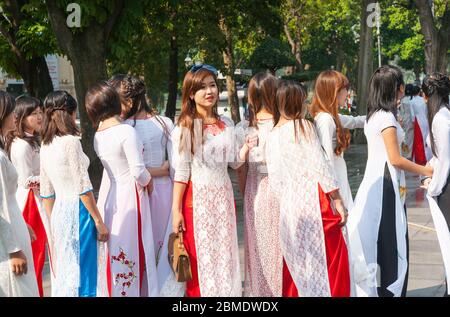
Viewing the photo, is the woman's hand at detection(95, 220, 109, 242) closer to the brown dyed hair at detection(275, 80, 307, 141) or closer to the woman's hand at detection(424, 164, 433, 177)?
the brown dyed hair at detection(275, 80, 307, 141)

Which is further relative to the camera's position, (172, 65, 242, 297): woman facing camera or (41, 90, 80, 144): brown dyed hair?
(41, 90, 80, 144): brown dyed hair

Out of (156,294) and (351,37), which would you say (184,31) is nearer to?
(156,294)

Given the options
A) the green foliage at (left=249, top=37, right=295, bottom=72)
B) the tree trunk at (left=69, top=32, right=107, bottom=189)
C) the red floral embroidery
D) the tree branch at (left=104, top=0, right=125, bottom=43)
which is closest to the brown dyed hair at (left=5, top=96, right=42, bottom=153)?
the red floral embroidery

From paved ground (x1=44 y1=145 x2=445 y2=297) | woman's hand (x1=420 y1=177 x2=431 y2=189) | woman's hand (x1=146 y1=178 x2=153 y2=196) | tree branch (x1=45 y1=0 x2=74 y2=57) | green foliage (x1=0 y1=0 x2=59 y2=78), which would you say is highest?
green foliage (x1=0 y1=0 x2=59 y2=78)

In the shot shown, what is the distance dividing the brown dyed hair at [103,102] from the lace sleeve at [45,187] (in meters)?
0.58

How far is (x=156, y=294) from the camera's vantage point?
19.1ft

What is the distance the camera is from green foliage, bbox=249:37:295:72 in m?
25.7

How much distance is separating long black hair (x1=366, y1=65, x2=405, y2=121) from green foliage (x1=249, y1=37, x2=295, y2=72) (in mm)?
19582

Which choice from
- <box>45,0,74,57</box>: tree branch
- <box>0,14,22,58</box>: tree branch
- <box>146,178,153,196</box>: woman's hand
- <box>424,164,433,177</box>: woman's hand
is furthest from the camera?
<box>0,14,22,58</box>: tree branch

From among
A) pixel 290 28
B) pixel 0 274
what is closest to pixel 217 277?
pixel 0 274

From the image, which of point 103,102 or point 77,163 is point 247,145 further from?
point 77,163

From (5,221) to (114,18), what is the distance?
36.0ft

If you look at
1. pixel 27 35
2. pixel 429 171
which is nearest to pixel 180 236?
pixel 429 171

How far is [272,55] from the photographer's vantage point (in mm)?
25641
